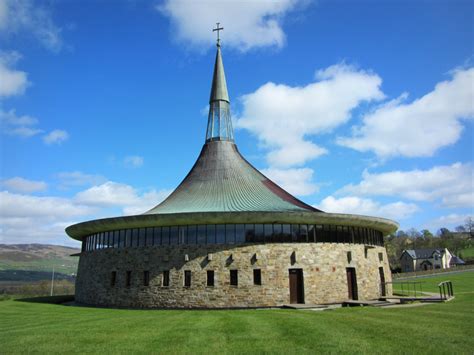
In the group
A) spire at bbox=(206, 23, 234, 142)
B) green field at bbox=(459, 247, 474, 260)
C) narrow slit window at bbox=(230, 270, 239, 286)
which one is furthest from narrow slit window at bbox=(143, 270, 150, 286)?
green field at bbox=(459, 247, 474, 260)

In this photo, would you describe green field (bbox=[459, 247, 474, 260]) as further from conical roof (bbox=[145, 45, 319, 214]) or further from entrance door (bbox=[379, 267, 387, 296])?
conical roof (bbox=[145, 45, 319, 214])

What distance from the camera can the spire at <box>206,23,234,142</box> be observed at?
111 feet

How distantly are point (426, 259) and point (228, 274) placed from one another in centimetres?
8257

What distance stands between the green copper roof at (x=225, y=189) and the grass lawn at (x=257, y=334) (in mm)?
10239

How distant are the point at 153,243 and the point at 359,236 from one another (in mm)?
13297

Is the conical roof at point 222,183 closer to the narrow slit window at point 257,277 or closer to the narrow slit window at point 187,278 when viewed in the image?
the narrow slit window at point 257,277

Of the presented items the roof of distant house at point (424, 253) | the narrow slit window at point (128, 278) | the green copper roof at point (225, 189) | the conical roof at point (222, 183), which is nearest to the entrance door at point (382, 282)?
the green copper roof at point (225, 189)

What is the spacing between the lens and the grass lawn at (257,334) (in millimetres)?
9969

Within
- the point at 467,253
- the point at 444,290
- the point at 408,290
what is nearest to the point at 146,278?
the point at 444,290

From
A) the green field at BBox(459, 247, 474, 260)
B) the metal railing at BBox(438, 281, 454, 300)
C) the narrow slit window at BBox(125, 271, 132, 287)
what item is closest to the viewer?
the metal railing at BBox(438, 281, 454, 300)

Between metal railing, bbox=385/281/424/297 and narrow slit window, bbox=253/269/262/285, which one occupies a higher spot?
narrow slit window, bbox=253/269/262/285

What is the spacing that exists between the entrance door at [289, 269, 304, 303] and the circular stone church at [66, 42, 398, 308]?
55 mm

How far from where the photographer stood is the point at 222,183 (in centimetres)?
2884

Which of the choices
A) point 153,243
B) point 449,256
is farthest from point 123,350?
point 449,256
